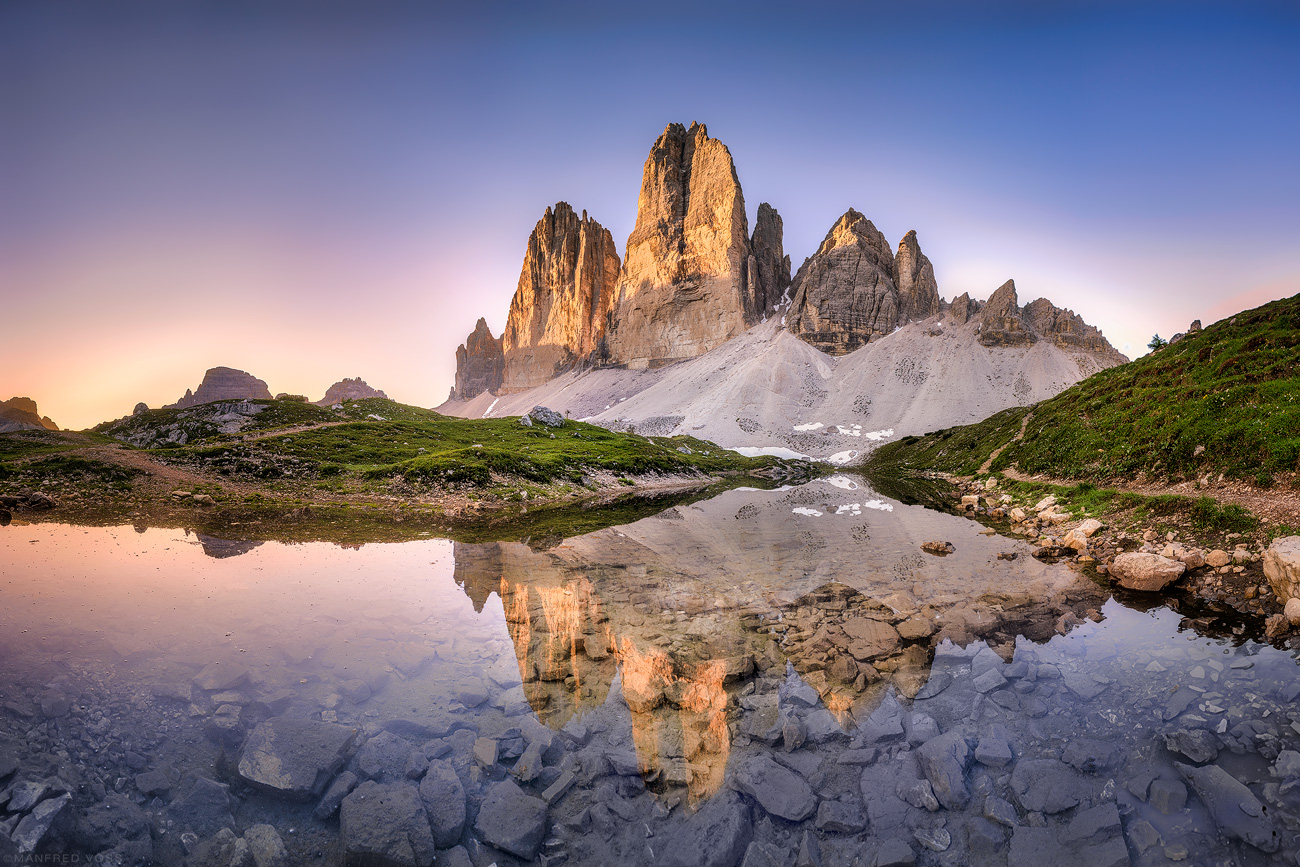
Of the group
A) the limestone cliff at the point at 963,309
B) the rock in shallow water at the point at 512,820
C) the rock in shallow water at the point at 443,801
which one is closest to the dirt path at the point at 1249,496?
the rock in shallow water at the point at 512,820

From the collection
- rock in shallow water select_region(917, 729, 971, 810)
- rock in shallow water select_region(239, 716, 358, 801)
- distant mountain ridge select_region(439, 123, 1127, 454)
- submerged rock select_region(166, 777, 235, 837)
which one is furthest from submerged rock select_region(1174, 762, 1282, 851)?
distant mountain ridge select_region(439, 123, 1127, 454)

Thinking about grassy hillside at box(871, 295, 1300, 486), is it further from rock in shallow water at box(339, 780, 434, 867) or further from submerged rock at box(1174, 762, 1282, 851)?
rock in shallow water at box(339, 780, 434, 867)

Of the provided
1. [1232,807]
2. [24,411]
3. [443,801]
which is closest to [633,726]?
[443,801]

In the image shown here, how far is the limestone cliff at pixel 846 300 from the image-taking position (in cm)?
15850

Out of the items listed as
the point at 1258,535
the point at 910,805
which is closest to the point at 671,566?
the point at 910,805

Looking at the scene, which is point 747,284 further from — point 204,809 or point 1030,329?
point 204,809

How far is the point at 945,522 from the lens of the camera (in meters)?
24.3

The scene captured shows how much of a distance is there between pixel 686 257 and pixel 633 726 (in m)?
192

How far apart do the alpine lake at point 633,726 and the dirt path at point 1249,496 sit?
16.7ft

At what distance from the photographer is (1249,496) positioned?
1507cm

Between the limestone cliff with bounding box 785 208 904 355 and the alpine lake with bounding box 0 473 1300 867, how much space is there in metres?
159

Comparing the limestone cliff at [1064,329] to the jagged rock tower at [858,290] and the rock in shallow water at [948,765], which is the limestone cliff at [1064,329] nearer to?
the jagged rock tower at [858,290]

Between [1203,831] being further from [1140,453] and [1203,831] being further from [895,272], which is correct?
[895,272]

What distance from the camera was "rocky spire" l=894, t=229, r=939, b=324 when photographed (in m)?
165
